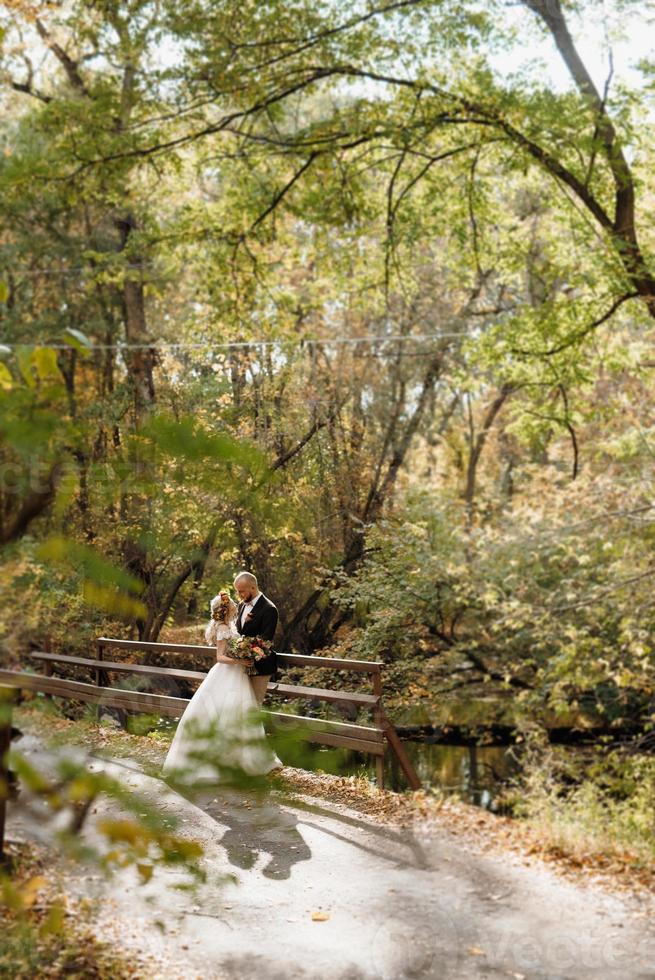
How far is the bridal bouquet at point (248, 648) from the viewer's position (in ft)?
15.8

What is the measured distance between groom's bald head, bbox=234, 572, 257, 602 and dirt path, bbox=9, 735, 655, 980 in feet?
3.49

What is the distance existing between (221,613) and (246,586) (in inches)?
7.1

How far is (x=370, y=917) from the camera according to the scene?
3.82m

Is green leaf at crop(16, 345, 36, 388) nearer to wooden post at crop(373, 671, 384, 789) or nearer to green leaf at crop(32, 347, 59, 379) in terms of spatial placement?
green leaf at crop(32, 347, 59, 379)

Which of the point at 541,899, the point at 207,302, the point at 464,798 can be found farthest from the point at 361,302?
the point at 541,899

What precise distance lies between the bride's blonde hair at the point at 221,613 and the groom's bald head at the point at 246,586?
0.06 meters

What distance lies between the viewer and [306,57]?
281 inches

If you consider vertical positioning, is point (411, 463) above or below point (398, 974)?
above

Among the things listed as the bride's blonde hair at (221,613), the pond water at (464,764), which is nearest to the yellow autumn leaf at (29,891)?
the bride's blonde hair at (221,613)

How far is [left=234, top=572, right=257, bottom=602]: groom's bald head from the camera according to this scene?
4602 millimetres

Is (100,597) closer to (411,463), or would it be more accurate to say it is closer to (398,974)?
(398,974)

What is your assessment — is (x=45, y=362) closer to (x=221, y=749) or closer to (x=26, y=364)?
(x=26, y=364)

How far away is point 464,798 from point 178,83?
23.3ft

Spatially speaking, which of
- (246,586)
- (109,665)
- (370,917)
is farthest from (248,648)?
(370,917)
